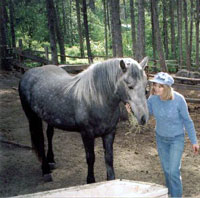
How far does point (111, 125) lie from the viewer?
4414 mm

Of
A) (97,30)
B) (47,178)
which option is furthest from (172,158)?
(97,30)

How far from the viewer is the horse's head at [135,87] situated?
3.76 metres

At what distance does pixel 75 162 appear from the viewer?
5969 mm

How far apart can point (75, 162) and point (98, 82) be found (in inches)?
90.4

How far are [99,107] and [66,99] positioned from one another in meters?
0.65

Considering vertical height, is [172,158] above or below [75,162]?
above

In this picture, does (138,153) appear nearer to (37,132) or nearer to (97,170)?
(97,170)

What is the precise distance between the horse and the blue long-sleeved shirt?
→ 23 cm

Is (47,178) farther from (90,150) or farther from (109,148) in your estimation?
(109,148)

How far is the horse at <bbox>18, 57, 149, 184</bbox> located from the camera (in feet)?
12.7

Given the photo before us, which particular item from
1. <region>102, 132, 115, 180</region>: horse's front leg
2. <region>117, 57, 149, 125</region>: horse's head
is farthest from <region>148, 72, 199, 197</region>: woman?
<region>102, 132, 115, 180</region>: horse's front leg

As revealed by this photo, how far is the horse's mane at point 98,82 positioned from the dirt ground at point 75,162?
1.67 metres

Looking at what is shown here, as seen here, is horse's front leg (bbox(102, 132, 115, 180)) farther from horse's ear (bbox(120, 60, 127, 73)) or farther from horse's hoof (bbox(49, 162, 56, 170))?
horse's hoof (bbox(49, 162, 56, 170))

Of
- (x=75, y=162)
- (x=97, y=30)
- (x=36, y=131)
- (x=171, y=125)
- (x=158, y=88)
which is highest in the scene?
(x=97, y=30)
